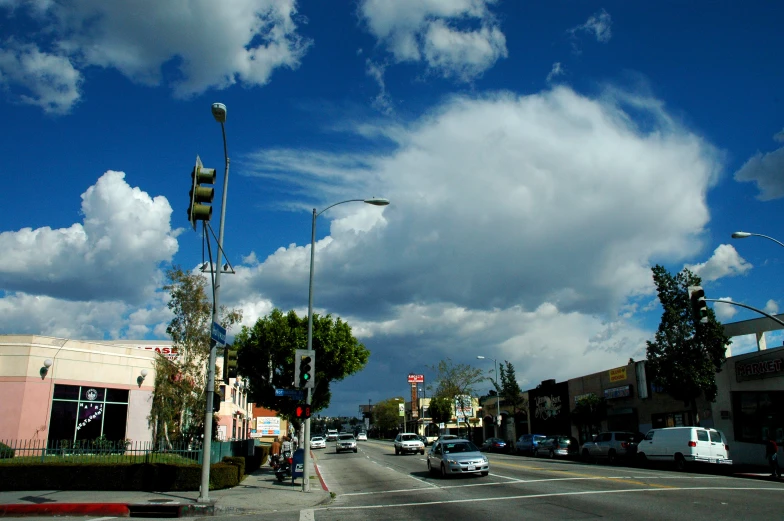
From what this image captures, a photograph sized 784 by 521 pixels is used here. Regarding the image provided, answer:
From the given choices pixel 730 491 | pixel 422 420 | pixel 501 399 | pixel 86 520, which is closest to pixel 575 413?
pixel 501 399

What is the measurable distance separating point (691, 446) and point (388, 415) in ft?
399

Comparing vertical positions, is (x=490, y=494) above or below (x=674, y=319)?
below

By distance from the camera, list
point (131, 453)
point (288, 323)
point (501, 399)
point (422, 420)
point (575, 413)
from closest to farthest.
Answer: point (131, 453), point (288, 323), point (575, 413), point (501, 399), point (422, 420)

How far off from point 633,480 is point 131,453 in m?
16.7

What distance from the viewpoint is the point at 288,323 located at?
1232 inches

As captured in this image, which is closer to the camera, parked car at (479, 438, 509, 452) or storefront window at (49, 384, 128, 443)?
storefront window at (49, 384, 128, 443)

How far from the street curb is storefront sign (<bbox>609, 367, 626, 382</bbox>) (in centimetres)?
3691

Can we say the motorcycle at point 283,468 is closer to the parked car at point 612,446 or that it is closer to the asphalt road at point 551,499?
the asphalt road at point 551,499

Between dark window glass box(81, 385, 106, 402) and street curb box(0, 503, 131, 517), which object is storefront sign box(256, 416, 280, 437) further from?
street curb box(0, 503, 131, 517)

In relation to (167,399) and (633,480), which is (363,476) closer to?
(167,399)

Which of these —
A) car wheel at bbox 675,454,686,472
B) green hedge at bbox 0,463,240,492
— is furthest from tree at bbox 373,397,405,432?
green hedge at bbox 0,463,240,492

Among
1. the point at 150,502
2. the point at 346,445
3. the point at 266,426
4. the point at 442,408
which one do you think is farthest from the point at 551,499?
the point at 442,408

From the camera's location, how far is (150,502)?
51.8 ft

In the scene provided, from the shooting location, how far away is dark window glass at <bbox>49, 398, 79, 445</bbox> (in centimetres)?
2658
